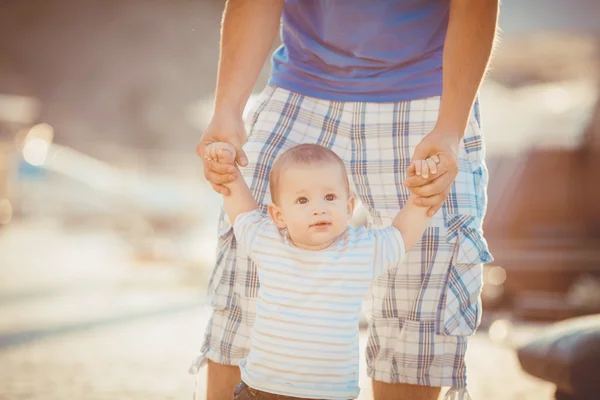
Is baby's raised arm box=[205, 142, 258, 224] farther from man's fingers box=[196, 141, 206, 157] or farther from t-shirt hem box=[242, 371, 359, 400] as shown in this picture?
t-shirt hem box=[242, 371, 359, 400]

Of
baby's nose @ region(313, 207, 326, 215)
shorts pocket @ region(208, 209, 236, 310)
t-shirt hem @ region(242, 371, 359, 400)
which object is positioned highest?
baby's nose @ region(313, 207, 326, 215)

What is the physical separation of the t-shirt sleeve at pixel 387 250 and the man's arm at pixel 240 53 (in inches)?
20.2

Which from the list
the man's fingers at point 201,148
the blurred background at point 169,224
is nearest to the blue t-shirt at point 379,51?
the man's fingers at point 201,148

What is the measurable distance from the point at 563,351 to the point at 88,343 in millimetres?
3325

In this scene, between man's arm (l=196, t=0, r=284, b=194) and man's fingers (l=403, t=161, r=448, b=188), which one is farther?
man's arm (l=196, t=0, r=284, b=194)

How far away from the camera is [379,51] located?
224cm

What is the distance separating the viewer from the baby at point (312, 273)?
1.89 metres

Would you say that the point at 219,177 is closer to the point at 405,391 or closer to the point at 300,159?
the point at 300,159

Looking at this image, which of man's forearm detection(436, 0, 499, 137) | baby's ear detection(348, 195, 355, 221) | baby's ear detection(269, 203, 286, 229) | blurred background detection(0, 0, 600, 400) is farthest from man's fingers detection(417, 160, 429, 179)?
blurred background detection(0, 0, 600, 400)

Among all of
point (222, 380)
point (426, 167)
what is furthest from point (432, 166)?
point (222, 380)

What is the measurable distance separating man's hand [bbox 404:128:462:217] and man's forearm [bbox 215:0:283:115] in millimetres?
593

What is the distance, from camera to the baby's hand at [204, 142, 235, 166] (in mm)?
1997

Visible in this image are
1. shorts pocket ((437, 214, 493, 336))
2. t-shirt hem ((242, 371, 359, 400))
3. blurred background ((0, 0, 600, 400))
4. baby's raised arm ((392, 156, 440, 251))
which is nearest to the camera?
t-shirt hem ((242, 371, 359, 400))

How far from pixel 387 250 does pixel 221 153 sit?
20.7 inches
